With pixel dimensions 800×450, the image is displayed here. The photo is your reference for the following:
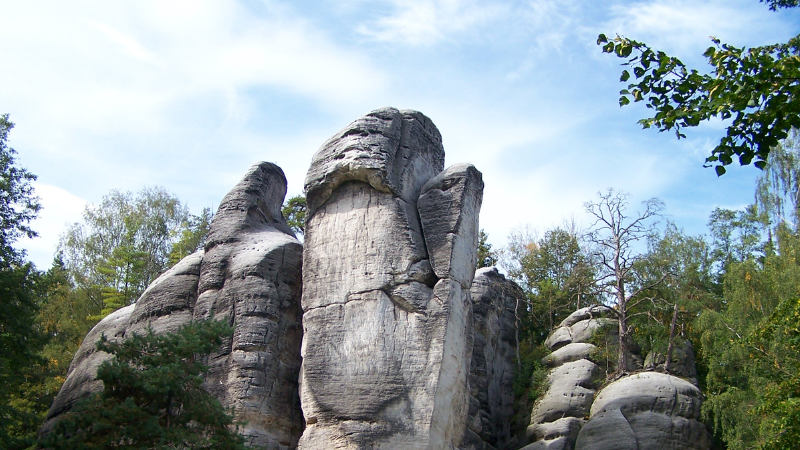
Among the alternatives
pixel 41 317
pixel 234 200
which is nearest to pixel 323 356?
pixel 234 200

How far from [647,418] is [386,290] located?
22.8 feet

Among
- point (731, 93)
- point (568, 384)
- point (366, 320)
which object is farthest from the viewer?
point (568, 384)

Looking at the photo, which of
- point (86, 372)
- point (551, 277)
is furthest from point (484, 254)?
point (86, 372)

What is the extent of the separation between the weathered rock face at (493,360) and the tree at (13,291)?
383 inches

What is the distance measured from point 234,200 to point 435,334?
674 cm

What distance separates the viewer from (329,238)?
602 inches

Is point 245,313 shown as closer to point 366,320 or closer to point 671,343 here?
point 366,320

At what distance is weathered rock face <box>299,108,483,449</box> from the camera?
13.4m

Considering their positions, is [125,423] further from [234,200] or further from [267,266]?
[234,200]

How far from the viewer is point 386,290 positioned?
14.2m

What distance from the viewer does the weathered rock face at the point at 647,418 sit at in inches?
653

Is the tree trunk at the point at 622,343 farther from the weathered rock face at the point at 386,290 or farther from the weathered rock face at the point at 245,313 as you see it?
the weathered rock face at the point at 245,313

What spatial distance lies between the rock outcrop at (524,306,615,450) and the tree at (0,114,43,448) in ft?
36.5

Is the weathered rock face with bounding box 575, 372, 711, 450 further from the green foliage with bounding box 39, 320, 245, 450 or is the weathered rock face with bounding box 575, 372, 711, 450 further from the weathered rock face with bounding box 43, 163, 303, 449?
the green foliage with bounding box 39, 320, 245, 450
